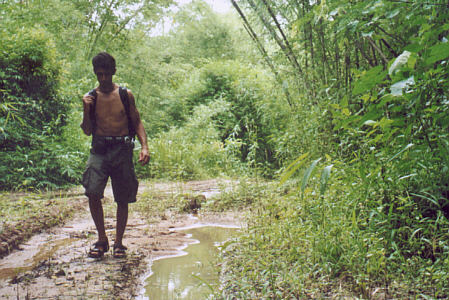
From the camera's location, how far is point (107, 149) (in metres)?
3.37

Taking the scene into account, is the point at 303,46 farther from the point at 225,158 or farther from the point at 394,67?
the point at 225,158

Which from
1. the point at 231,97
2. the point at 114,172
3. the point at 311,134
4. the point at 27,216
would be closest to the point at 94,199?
the point at 114,172

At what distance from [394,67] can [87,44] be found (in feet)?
40.8

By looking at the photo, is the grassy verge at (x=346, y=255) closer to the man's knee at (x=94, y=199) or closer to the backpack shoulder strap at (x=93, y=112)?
the man's knee at (x=94, y=199)

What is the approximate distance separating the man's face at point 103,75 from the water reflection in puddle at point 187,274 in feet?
5.21

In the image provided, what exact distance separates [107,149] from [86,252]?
0.89m

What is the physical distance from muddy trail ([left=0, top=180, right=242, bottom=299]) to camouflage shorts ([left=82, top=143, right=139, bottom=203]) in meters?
0.53

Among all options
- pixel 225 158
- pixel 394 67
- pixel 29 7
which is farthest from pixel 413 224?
pixel 29 7

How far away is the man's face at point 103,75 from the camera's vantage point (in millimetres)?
3318

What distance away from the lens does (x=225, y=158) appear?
928 cm

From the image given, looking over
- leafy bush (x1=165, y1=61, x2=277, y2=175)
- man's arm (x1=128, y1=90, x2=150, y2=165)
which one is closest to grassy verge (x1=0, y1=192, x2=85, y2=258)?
man's arm (x1=128, y1=90, x2=150, y2=165)

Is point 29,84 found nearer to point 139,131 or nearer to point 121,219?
point 139,131

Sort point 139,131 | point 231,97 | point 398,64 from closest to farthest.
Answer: point 398,64
point 139,131
point 231,97

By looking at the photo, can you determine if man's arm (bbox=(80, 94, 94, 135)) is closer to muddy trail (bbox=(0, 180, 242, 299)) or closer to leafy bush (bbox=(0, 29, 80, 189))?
muddy trail (bbox=(0, 180, 242, 299))
